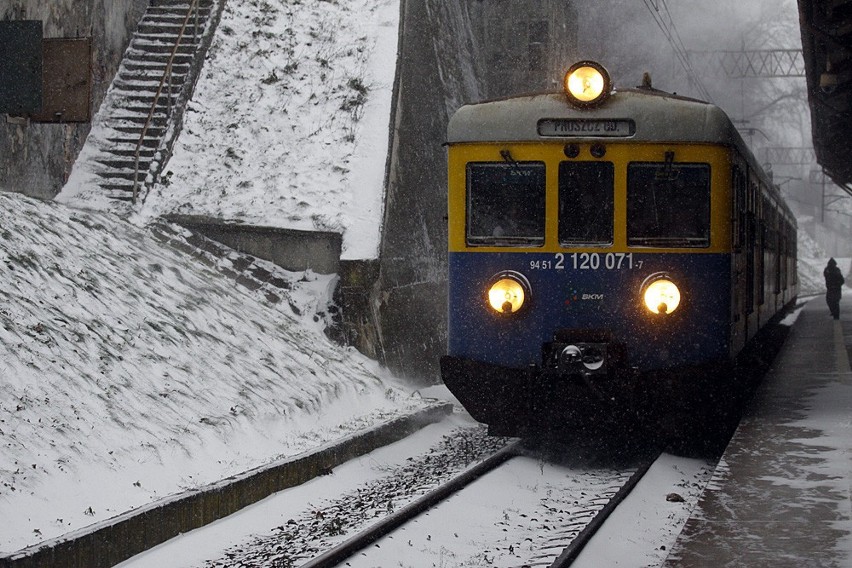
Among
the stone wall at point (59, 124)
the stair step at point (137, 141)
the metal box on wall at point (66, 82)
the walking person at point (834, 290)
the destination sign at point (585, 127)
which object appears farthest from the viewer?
the walking person at point (834, 290)

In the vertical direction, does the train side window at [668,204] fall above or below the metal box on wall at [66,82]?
below

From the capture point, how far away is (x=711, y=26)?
1684 inches

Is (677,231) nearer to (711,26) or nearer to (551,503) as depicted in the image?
(551,503)

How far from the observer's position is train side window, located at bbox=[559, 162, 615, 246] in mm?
9680

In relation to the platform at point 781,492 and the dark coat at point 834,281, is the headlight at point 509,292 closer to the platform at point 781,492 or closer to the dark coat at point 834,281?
the platform at point 781,492

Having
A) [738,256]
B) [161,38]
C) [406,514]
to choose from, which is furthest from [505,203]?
[161,38]

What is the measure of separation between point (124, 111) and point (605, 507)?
11.8 metres

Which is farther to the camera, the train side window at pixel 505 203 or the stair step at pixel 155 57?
the stair step at pixel 155 57

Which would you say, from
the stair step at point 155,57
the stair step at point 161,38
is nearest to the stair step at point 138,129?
the stair step at point 155,57

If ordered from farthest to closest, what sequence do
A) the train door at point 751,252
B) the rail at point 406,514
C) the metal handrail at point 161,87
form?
the metal handrail at point 161,87
the train door at point 751,252
the rail at point 406,514

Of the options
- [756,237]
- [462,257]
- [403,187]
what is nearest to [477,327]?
[462,257]

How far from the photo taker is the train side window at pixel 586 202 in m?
9.68

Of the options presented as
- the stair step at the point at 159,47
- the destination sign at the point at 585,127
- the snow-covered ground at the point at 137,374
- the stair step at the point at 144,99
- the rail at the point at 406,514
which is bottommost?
the rail at the point at 406,514

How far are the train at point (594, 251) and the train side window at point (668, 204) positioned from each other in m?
0.01
